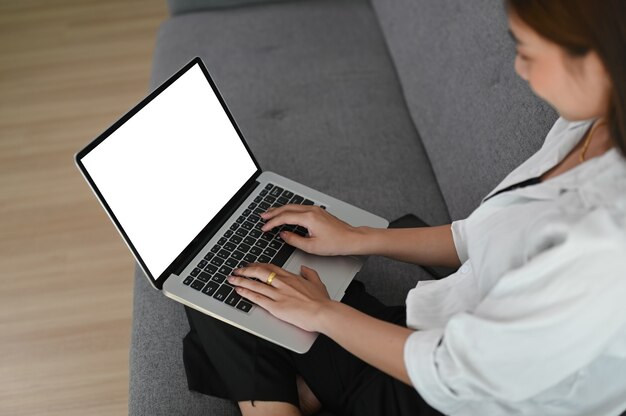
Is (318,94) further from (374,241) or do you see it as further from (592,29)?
(592,29)

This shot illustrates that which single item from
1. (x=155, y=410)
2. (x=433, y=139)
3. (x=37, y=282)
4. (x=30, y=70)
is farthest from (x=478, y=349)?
(x=30, y=70)

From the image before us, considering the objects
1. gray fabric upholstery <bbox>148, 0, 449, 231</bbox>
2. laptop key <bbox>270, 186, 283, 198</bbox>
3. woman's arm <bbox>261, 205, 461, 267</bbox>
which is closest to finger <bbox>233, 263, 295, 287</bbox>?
woman's arm <bbox>261, 205, 461, 267</bbox>

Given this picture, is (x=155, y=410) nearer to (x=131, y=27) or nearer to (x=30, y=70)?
(x=30, y=70)

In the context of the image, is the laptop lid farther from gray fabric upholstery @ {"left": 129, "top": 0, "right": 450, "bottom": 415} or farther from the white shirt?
the white shirt

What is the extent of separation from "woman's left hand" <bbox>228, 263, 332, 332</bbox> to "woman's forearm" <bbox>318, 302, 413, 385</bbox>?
0.09 ft

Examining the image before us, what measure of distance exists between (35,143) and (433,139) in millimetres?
1532

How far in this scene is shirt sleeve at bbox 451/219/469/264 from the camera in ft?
3.72

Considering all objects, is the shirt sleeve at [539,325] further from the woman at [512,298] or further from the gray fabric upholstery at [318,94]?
the gray fabric upholstery at [318,94]

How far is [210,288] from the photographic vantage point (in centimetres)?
→ 114

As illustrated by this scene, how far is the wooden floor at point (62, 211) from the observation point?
1.70 m

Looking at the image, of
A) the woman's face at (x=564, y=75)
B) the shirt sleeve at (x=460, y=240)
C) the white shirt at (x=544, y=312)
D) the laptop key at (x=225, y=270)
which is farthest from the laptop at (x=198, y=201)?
the woman's face at (x=564, y=75)

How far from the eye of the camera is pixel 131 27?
9.78ft

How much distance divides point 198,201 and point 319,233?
254mm

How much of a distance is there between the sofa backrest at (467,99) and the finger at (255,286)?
57 centimetres
